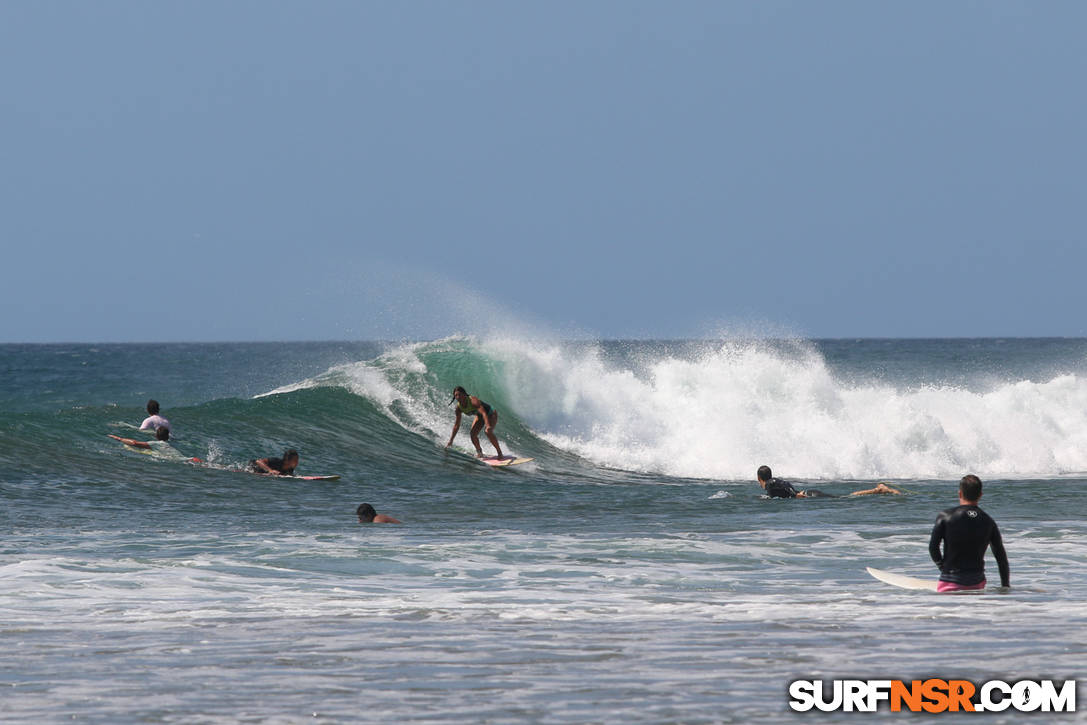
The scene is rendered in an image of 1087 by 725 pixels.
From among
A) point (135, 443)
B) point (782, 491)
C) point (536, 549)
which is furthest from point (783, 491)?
point (135, 443)

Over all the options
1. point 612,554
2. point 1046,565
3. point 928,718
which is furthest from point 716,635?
point 1046,565

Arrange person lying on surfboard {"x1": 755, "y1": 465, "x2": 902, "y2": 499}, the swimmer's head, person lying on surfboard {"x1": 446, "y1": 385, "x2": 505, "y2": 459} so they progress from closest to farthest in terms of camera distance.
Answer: the swimmer's head < person lying on surfboard {"x1": 755, "y1": 465, "x2": 902, "y2": 499} < person lying on surfboard {"x1": 446, "y1": 385, "x2": 505, "y2": 459}

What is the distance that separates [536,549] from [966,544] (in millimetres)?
4855

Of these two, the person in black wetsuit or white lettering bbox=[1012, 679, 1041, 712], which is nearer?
white lettering bbox=[1012, 679, 1041, 712]

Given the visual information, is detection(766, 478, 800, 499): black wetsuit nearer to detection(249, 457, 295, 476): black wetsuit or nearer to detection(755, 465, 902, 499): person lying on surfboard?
detection(755, 465, 902, 499): person lying on surfboard

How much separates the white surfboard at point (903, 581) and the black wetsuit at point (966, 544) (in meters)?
0.23

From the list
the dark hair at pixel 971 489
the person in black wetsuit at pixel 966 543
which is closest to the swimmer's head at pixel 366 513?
the person in black wetsuit at pixel 966 543

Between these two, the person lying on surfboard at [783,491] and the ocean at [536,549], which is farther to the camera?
the person lying on surfboard at [783,491]

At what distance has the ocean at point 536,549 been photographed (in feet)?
24.6

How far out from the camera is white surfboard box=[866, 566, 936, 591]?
35.3ft

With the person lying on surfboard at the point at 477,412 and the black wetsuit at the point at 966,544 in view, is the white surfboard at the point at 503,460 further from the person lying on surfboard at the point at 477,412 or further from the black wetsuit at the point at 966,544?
the black wetsuit at the point at 966,544

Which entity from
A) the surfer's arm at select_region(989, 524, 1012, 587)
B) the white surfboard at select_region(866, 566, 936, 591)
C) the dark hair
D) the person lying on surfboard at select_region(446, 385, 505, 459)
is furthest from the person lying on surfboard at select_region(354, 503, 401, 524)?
the person lying on surfboard at select_region(446, 385, 505, 459)

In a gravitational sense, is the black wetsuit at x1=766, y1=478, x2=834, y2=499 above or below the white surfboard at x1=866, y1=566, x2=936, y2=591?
above

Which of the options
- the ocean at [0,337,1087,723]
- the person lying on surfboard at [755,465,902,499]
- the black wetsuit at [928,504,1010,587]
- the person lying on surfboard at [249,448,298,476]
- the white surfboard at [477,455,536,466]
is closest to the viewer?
the ocean at [0,337,1087,723]
